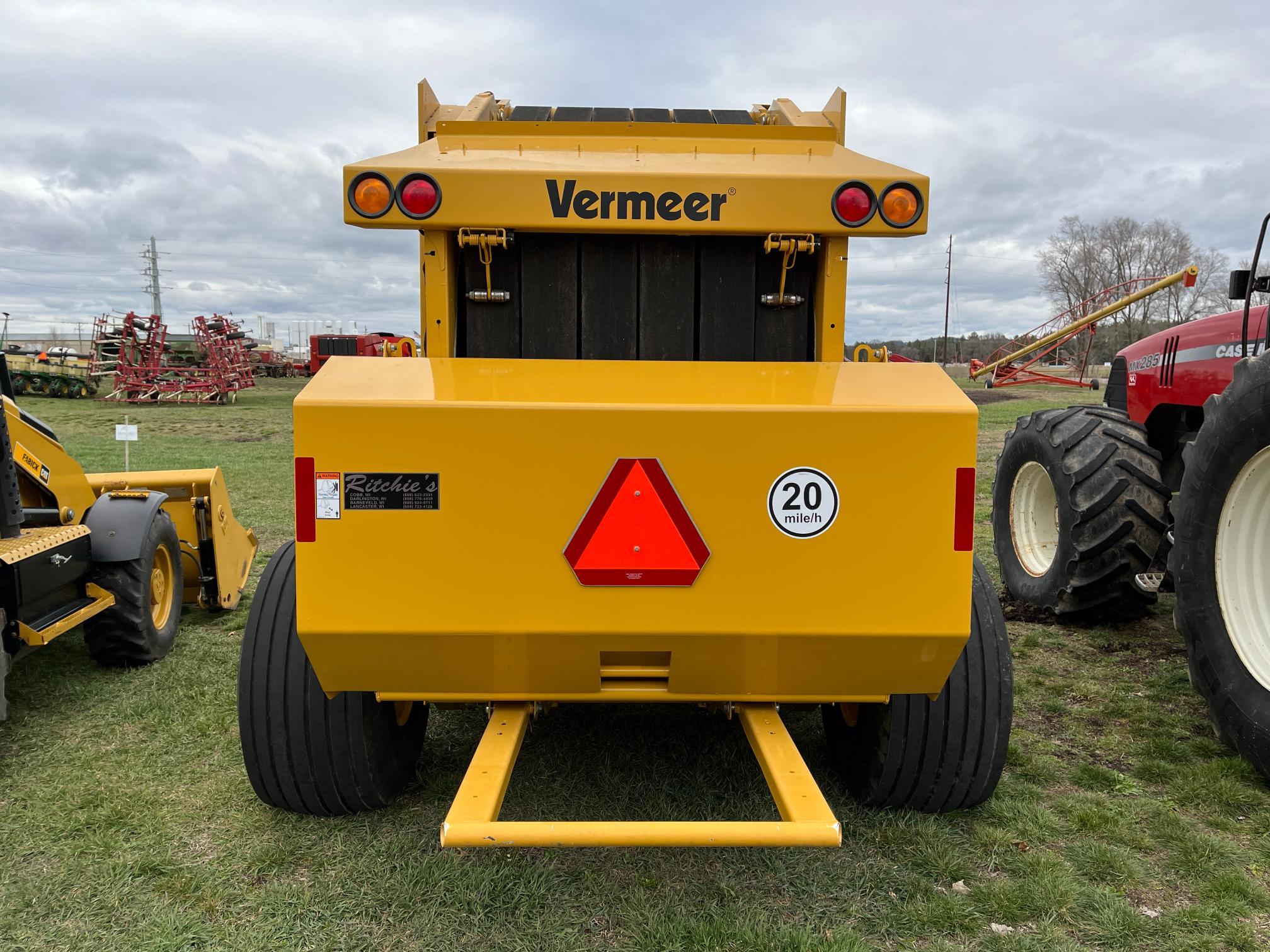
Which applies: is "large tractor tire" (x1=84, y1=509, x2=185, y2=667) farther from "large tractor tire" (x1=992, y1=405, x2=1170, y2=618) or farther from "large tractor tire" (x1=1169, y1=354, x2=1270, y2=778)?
"large tractor tire" (x1=992, y1=405, x2=1170, y2=618)

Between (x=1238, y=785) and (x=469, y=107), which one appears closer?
(x=1238, y=785)

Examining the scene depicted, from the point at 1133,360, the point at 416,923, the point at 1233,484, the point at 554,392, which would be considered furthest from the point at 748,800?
the point at 1133,360

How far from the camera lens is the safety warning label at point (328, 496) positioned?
7.81ft

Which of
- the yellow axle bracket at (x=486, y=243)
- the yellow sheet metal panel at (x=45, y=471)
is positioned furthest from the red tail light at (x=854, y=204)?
the yellow sheet metal panel at (x=45, y=471)

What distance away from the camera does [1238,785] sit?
11.2 ft

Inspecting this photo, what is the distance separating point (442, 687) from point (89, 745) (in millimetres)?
2276

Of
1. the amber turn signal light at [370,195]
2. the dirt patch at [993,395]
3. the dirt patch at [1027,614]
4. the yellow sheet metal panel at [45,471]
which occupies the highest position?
the amber turn signal light at [370,195]

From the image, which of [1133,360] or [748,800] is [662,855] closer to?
[748,800]

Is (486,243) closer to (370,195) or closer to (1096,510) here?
(370,195)

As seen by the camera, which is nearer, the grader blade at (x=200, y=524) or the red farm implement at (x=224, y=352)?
the grader blade at (x=200, y=524)

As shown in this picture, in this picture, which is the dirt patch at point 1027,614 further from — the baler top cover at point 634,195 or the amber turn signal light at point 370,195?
the amber turn signal light at point 370,195

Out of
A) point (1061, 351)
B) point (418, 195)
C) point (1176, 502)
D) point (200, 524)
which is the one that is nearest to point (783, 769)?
point (418, 195)

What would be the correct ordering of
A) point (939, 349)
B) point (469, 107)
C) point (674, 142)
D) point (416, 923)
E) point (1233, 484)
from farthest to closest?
1. point (939, 349)
2. point (469, 107)
3. point (1233, 484)
4. point (674, 142)
5. point (416, 923)

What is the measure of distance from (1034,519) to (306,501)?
17.2 ft
